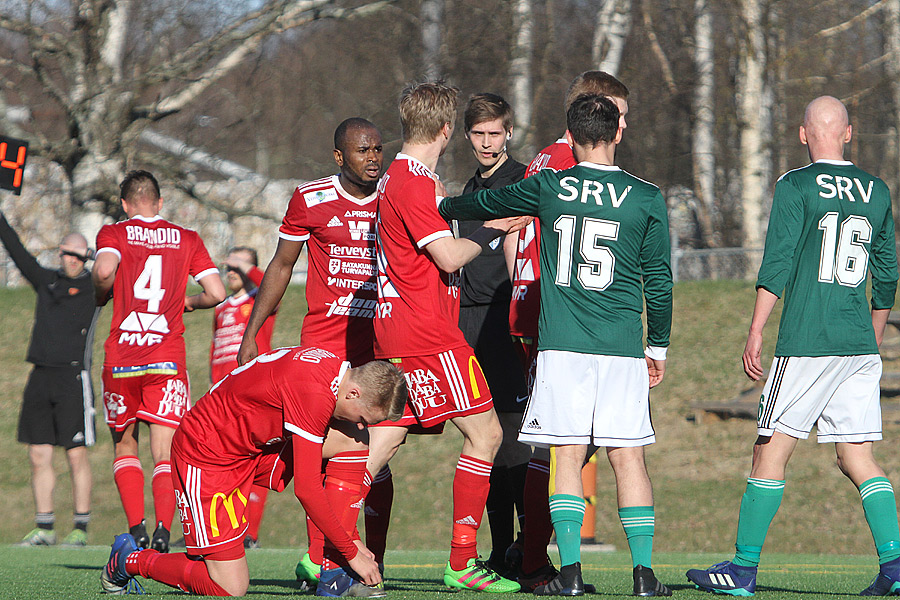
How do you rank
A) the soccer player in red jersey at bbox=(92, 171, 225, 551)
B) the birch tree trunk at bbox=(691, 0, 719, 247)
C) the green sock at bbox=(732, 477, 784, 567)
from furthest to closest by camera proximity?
the birch tree trunk at bbox=(691, 0, 719, 247) < the soccer player in red jersey at bbox=(92, 171, 225, 551) < the green sock at bbox=(732, 477, 784, 567)

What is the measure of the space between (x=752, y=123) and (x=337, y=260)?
17.1 meters

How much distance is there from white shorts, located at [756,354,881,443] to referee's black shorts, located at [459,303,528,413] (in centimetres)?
143

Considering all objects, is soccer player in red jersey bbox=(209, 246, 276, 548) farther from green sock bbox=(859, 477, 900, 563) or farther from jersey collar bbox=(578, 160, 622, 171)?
green sock bbox=(859, 477, 900, 563)

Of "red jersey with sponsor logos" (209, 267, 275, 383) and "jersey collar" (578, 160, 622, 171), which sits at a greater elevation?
"jersey collar" (578, 160, 622, 171)

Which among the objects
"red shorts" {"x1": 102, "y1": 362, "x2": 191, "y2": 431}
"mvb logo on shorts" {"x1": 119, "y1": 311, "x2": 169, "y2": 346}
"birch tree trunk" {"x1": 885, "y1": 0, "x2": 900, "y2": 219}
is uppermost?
"birch tree trunk" {"x1": 885, "y1": 0, "x2": 900, "y2": 219}

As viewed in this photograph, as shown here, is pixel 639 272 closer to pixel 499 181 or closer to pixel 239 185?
pixel 499 181

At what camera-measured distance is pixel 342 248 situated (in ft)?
20.1

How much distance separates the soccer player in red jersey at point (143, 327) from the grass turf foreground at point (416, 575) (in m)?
0.93

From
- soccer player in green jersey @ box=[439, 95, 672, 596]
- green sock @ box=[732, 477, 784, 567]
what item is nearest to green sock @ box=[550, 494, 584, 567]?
soccer player in green jersey @ box=[439, 95, 672, 596]

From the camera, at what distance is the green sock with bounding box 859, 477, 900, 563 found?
5.29 m

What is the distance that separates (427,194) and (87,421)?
19.9 feet

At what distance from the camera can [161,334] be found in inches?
320

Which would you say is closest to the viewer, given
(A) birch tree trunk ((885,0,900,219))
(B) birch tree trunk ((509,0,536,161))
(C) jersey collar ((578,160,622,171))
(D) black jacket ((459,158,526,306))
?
(C) jersey collar ((578,160,622,171))

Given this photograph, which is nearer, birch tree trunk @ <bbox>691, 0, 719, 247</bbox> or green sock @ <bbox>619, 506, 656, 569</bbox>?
green sock @ <bbox>619, 506, 656, 569</bbox>
